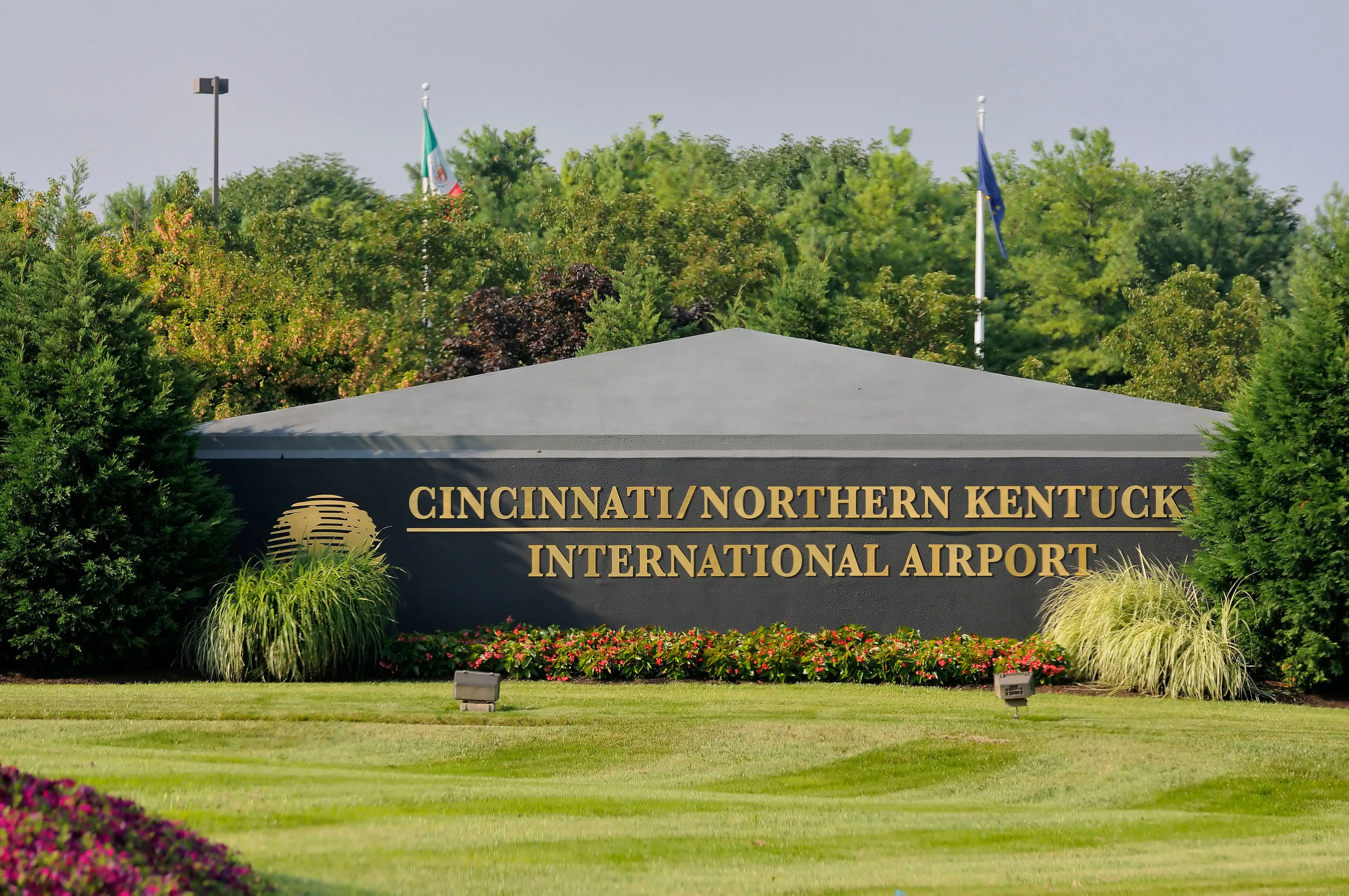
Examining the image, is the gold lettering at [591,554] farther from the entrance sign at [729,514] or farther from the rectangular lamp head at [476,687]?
the rectangular lamp head at [476,687]

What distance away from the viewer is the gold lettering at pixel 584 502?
15.7 meters

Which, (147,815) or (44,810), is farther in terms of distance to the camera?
(147,815)

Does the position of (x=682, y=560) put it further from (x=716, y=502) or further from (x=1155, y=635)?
(x=1155, y=635)

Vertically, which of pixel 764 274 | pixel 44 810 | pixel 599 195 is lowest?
pixel 44 810

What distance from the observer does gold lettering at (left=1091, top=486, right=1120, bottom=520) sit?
15.7 metres

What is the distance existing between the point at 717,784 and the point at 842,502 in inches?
241

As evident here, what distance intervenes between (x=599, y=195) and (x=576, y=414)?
85.4 feet

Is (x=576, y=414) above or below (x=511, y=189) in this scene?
below

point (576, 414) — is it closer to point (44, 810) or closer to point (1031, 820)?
point (1031, 820)

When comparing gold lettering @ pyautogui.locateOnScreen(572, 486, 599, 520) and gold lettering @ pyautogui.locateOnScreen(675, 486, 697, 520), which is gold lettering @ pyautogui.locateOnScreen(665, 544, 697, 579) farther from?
gold lettering @ pyautogui.locateOnScreen(572, 486, 599, 520)

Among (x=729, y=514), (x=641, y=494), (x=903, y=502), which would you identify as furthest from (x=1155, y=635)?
(x=641, y=494)

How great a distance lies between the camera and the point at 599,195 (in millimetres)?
41094

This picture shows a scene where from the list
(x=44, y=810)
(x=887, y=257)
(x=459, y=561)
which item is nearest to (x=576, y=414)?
(x=459, y=561)

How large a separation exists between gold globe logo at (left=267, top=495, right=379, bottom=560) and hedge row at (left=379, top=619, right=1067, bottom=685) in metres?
1.20
